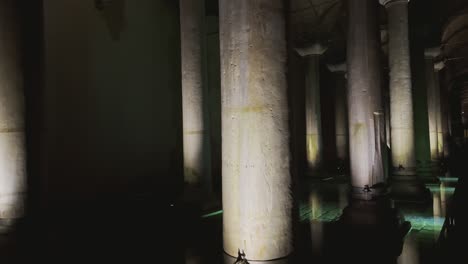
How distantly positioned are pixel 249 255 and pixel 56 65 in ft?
25.1

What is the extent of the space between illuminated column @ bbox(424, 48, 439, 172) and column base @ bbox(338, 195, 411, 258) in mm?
10641

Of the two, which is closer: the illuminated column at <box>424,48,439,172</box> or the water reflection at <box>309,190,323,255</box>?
the water reflection at <box>309,190,323,255</box>

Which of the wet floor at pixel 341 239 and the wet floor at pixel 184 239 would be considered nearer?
the wet floor at pixel 341 239

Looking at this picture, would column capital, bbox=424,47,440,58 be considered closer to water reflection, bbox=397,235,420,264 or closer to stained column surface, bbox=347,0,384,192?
stained column surface, bbox=347,0,384,192

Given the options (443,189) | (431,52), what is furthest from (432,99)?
(443,189)

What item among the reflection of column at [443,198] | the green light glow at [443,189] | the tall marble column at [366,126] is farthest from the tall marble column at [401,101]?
the tall marble column at [366,126]

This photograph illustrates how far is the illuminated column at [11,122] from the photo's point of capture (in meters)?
4.86

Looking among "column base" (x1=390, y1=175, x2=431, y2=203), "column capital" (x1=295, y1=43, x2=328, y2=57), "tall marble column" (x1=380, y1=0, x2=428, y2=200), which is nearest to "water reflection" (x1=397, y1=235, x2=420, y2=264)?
"column base" (x1=390, y1=175, x2=431, y2=203)

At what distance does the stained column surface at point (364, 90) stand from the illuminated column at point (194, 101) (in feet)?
11.3

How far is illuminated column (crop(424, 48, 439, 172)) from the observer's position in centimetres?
1383

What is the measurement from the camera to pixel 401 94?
9461 mm

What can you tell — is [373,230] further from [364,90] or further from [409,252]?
[364,90]

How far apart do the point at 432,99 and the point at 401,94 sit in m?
8.24

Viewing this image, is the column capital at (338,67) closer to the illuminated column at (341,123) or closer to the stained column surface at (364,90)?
the illuminated column at (341,123)
